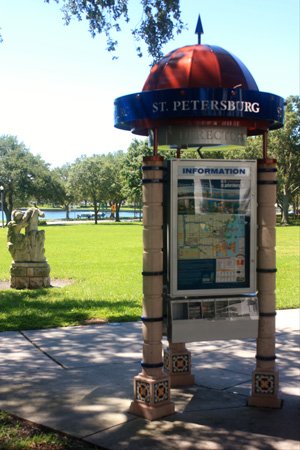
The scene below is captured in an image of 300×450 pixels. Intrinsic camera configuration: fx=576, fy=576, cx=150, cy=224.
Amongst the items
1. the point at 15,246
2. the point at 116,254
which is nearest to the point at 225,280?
the point at 15,246

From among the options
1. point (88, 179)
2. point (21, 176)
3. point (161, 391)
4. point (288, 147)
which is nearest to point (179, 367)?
point (161, 391)

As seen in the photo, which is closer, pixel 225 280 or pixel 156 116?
pixel 156 116

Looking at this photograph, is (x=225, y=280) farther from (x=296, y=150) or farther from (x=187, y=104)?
(x=296, y=150)

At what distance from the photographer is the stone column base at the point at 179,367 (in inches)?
229

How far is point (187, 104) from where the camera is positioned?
185 inches

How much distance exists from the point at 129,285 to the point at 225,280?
8549mm

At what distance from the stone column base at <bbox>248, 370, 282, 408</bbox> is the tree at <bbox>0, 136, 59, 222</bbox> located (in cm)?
6111

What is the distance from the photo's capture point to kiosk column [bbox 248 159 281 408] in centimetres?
519

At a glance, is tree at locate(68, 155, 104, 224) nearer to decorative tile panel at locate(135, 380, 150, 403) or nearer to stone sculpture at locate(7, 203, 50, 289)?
stone sculpture at locate(7, 203, 50, 289)

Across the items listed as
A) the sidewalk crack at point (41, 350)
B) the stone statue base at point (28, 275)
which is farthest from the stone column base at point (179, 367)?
the stone statue base at point (28, 275)

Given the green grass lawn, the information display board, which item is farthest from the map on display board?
the green grass lawn

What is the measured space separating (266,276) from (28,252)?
848 centimetres

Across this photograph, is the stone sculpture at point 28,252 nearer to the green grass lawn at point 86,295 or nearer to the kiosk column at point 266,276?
the green grass lawn at point 86,295

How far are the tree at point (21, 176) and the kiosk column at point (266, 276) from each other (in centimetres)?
6102
